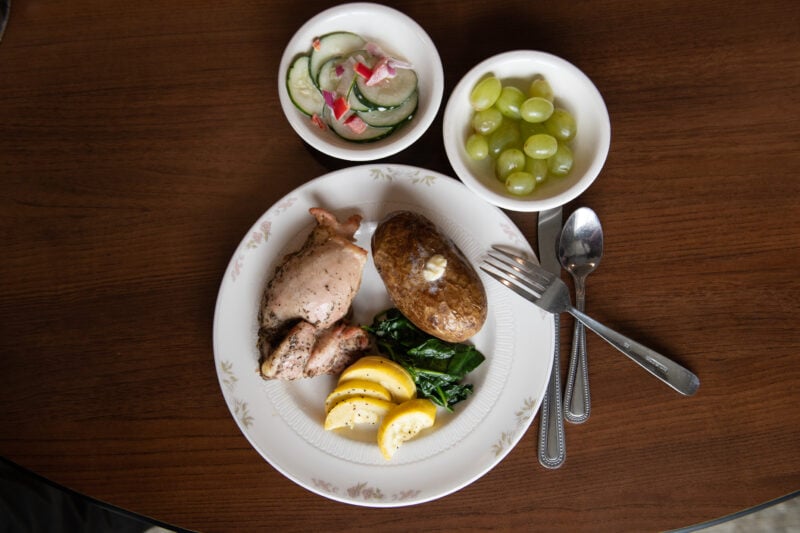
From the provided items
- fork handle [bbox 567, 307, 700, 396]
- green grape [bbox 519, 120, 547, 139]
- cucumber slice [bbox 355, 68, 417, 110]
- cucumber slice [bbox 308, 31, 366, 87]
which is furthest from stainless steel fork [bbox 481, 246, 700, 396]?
cucumber slice [bbox 308, 31, 366, 87]

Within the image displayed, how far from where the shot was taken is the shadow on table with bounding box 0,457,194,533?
127 cm

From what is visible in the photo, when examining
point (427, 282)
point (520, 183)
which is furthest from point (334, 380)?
point (520, 183)

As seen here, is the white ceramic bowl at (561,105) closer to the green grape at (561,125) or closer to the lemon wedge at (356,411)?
the green grape at (561,125)

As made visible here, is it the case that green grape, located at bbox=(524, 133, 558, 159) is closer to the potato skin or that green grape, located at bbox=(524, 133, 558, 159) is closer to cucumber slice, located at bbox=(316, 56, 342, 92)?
the potato skin

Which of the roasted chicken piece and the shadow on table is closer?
the roasted chicken piece

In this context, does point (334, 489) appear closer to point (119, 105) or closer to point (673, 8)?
point (119, 105)

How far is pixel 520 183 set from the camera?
1.08 meters

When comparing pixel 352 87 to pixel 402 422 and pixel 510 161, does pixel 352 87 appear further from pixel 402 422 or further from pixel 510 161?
pixel 402 422

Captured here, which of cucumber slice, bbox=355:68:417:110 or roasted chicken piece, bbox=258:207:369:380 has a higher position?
cucumber slice, bbox=355:68:417:110

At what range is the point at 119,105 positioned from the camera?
1265 millimetres

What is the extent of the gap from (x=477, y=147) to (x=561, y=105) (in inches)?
7.6

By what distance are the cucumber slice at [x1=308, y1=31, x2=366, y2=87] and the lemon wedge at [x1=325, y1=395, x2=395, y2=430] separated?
606 millimetres

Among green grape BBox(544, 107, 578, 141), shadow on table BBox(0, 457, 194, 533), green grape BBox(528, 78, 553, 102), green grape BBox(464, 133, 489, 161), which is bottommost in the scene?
shadow on table BBox(0, 457, 194, 533)

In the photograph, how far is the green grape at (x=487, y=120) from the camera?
43.7 inches
